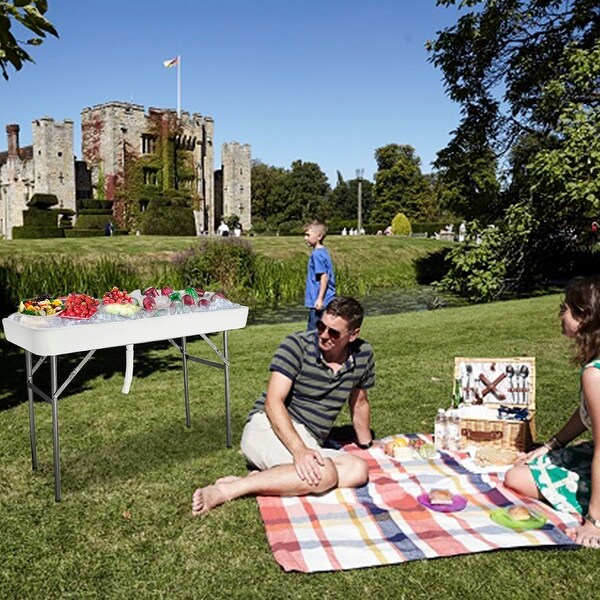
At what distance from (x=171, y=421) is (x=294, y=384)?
7.06 feet

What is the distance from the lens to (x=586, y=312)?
3.51 meters

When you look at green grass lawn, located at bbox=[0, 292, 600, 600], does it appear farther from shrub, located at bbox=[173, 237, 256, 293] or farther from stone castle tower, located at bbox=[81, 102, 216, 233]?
stone castle tower, located at bbox=[81, 102, 216, 233]

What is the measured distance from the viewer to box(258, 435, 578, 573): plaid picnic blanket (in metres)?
3.30

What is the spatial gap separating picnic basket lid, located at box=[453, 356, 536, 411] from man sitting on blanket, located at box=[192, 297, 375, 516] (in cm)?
114

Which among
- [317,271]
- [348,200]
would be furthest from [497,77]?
[348,200]

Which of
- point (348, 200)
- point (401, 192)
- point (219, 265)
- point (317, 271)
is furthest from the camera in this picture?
point (348, 200)

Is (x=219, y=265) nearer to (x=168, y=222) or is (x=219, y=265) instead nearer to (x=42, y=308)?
(x=42, y=308)

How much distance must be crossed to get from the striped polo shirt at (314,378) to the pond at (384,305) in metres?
10.4

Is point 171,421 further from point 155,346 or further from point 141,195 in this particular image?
point 141,195

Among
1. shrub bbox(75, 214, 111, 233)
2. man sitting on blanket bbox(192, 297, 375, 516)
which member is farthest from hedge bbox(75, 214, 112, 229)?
man sitting on blanket bbox(192, 297, 375, 516)

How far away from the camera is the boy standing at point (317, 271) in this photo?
7426 millimetres

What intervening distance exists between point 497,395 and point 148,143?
1699 inches

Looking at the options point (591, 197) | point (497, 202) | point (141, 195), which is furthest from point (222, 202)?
point (591, 197)

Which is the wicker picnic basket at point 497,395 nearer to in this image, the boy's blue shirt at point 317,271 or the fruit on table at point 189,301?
the fruit on table at point 189,301
